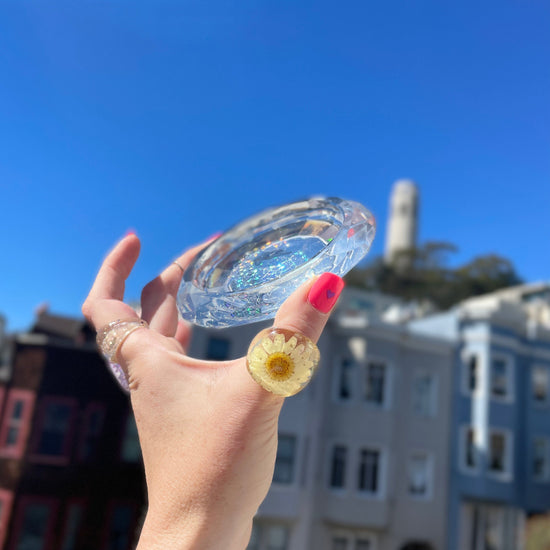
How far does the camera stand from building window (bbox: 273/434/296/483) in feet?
56.7

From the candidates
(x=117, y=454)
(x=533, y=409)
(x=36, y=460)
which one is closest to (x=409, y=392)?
(x=533, y=409)

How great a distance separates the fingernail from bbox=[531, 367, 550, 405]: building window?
21854mm

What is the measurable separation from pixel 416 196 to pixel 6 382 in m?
74.6

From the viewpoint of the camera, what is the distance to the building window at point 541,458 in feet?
66.3

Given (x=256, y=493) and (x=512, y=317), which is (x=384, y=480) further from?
(x=256, y=493)

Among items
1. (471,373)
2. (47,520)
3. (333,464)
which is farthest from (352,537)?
(47,520)

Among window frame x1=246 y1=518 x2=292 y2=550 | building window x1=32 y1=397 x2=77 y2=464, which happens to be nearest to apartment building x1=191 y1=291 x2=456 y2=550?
window frame x1=246 y1=518 x2=292 y2=550

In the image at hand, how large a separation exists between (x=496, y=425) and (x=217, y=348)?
10.1m

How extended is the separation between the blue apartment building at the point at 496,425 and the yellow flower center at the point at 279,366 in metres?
19.8

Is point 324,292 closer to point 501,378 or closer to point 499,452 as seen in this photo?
point 499,452

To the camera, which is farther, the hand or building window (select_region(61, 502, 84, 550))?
building window (select_region(61, 502, 84, 550))

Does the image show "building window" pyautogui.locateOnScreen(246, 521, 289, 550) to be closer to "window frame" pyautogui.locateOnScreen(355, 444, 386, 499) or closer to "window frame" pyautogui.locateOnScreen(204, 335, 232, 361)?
"window frame" pyautogui.locateOnScreen(355, 444, 386, 499)

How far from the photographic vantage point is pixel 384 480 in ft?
60.4

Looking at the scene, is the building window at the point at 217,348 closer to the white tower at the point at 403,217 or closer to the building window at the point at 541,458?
the building window at the point at 541,458
